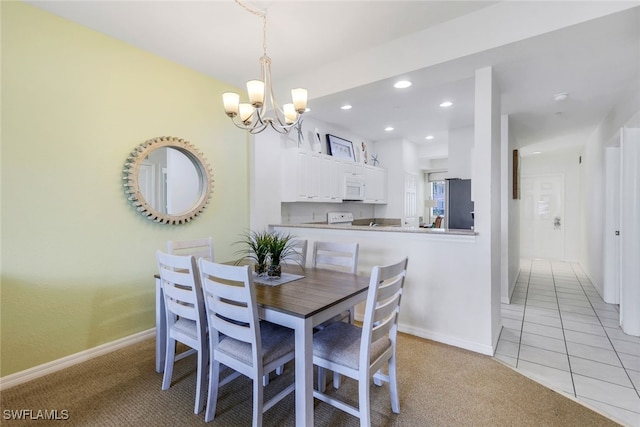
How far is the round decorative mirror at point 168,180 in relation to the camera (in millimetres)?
2771

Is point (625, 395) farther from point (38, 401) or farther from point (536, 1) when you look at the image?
point (38, 401)

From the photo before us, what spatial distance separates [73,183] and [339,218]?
3905 millimetres

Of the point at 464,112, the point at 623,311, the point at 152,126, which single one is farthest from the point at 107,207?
the point at 623,311

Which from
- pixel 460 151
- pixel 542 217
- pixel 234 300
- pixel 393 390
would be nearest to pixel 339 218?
pixel 460 151

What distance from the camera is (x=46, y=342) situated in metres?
2.32

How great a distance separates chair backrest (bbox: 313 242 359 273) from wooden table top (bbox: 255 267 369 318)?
0.67 feet

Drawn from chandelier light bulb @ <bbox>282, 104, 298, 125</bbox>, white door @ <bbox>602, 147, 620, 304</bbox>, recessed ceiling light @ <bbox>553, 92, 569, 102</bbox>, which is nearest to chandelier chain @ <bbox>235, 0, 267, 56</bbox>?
chandelier light bulb @ <bbox>282, 104, 298, 125</bbox>

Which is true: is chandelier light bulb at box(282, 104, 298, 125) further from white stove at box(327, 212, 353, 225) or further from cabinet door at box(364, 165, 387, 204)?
cabinet door at box(364, 165, 387, 204)

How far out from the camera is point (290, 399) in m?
2.00

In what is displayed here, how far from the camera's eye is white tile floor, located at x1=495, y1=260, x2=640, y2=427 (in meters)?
2.06

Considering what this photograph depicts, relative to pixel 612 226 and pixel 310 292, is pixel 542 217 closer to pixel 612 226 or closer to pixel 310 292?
pixel 612 226

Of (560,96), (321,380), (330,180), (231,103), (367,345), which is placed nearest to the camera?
(367,345)

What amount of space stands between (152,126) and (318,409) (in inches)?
111

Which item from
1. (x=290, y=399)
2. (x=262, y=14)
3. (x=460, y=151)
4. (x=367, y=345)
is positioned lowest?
(x=290, y=399)
